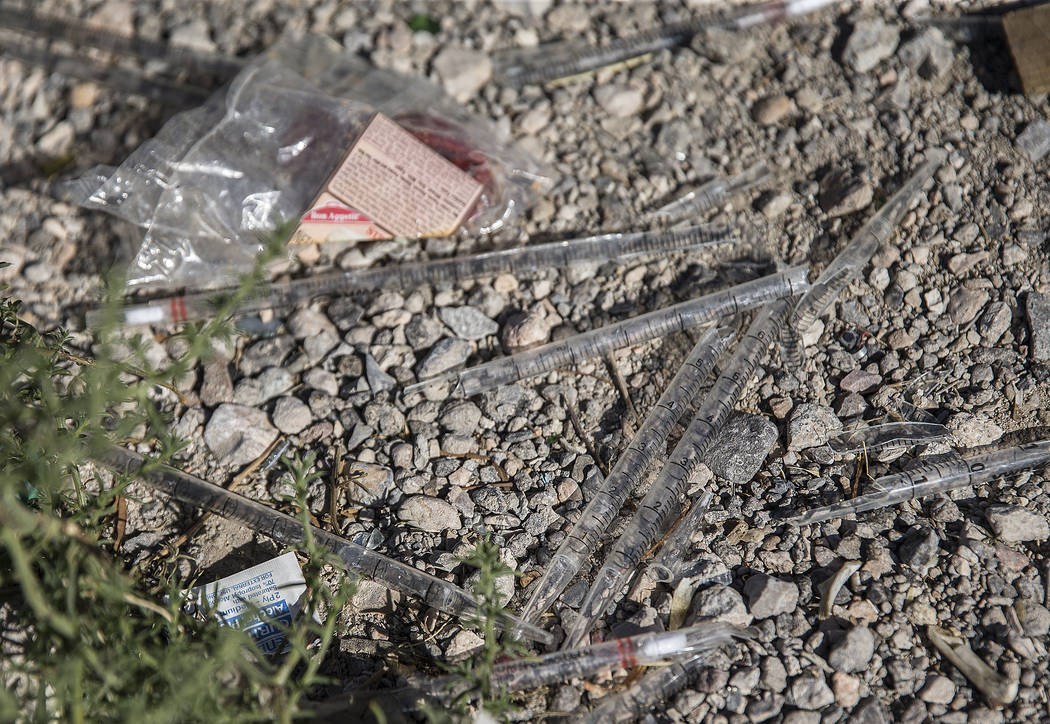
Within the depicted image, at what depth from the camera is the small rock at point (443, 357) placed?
267 centimetres

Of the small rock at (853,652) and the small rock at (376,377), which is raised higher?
the small rock at (376,377)

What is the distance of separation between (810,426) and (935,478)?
37 cm

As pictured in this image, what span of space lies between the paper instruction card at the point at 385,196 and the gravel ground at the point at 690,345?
0.51 ft

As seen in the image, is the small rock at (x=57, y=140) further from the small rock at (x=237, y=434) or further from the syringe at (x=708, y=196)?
the syringe at (x=708, y=196)

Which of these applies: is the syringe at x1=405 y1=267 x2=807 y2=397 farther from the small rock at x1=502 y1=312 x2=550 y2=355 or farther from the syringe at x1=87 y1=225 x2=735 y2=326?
the syringe at x1=87 y1=225 x2=735 y2=326

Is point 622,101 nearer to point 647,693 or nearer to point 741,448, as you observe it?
point 741,448

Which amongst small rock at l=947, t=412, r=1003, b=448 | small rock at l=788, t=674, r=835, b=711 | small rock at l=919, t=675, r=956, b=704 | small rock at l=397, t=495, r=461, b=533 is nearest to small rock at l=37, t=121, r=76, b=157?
small rock at l=397, t=495, r=461, b=533

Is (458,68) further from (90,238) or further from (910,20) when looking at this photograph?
(910,20)

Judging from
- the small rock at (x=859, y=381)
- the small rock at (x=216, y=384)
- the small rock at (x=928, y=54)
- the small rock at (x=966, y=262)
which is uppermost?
the small rock at (x=928, y=54)

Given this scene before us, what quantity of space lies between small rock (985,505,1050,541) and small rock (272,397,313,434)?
6.87ft

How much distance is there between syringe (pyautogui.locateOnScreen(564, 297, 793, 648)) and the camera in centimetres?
224

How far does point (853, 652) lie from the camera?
206 cm

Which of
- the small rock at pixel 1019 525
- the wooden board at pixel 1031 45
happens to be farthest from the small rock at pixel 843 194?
the small rock at pixel 1019 525

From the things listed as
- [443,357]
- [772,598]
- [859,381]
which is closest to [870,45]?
[859,381]
